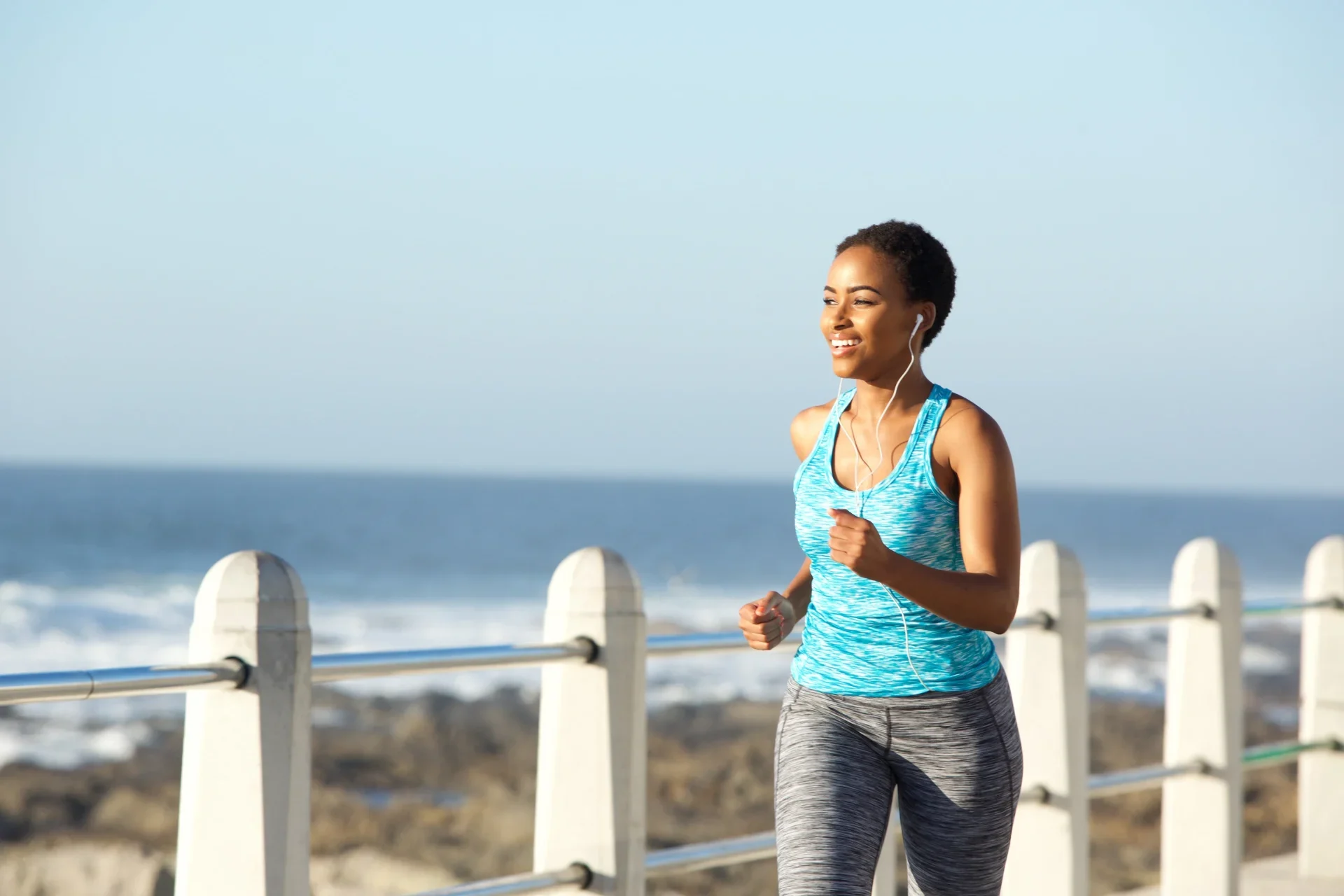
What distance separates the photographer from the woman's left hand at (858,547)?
7.67 feet

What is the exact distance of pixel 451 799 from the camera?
1045 inches

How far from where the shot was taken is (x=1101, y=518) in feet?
274

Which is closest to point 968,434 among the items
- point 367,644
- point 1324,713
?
point 1324,713

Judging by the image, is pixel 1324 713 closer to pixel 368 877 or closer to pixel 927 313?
pixel 927 313

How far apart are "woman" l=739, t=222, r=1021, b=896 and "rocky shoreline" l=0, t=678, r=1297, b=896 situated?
14.0 metres

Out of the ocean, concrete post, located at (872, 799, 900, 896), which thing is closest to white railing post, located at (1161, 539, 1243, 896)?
concrete post, located at (872, 799, 900, 896)

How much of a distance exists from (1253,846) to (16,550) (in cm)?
4472

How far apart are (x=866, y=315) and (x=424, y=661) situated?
42.3 inches

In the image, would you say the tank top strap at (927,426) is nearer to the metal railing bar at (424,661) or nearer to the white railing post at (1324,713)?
the metal railing bar at (424,661)

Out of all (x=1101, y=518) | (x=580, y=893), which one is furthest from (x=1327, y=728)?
(x=1101, y=518)

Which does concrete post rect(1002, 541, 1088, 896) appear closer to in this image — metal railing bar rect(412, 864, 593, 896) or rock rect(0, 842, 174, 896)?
metal railing bar rect(412, 864, 593, 896)

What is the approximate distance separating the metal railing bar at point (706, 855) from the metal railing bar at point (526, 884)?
0.50 feet

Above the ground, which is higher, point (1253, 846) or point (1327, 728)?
point (1327, 728)

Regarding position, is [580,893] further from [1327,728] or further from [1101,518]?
[1101,518]
